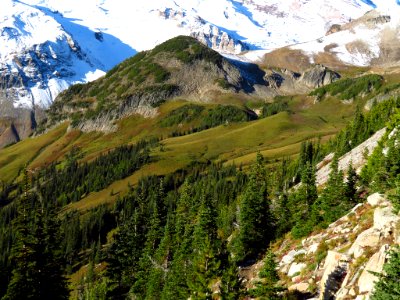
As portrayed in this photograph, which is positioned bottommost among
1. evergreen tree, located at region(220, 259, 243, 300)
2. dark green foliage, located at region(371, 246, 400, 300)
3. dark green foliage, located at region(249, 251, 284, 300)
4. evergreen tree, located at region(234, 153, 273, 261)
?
evergreen tree, located at region(234, 153, 273, 261)

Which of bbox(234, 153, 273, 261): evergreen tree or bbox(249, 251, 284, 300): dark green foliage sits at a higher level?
bbox(249, 251, 284, 300): dark green foliage

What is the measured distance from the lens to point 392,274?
2352cm

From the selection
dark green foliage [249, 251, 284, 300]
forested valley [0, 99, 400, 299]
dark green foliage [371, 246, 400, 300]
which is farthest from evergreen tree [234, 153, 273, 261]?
dark green foliage [371, 246, 400, 300]

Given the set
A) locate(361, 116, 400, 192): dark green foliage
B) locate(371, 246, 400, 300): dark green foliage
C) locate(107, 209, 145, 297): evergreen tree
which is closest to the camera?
locate(371, 246, 400, 300): dark green foliage

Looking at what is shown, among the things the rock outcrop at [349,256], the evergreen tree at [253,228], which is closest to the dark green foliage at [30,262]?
the rock outcrop at [349,256]

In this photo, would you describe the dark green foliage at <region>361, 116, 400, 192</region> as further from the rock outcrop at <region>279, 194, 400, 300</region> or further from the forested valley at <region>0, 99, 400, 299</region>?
the rock outcrop at <region>279, 194, 400, 300</region>

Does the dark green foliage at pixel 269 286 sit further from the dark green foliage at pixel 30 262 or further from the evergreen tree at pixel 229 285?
the dark green foliage at pixel 30 262

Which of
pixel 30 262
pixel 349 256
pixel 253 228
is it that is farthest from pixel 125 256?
pixel 349 256

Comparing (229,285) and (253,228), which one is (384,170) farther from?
(253,228)

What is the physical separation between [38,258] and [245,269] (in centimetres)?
2473

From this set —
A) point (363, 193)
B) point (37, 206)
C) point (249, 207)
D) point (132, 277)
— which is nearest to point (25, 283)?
point (37, 206)

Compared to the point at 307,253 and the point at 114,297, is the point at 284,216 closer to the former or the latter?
the point at 307,253

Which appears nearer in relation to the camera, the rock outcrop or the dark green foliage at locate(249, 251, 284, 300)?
the rock outcrop

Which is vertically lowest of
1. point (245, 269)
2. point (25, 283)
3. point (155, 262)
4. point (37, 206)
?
point (155, 262)
